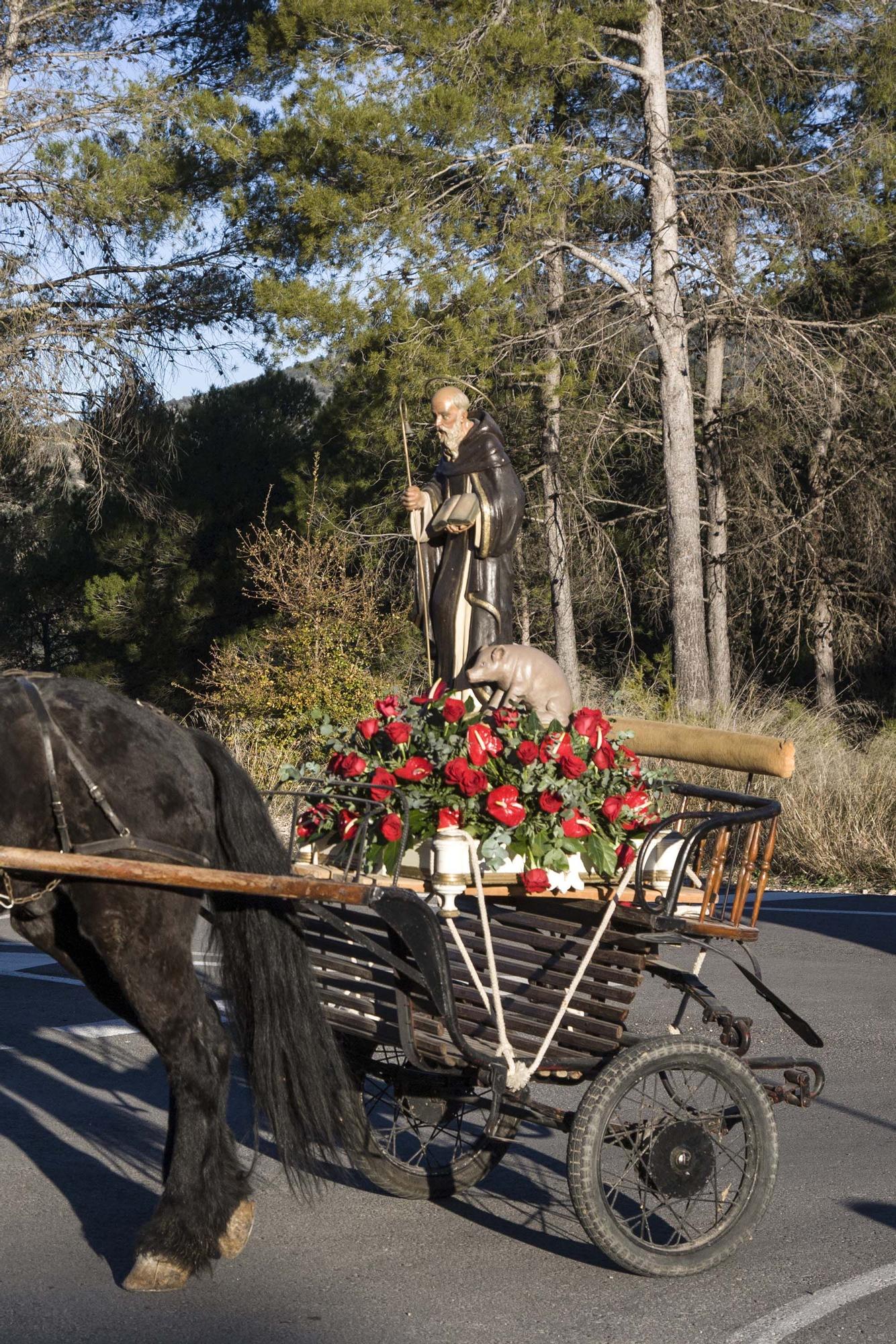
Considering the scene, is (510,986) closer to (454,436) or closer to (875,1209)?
(875,1209)

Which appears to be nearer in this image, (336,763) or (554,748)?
(554,748)

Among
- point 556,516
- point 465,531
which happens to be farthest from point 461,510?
point 556,516

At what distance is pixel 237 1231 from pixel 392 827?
1.24m

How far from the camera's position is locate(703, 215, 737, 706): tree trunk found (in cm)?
2208

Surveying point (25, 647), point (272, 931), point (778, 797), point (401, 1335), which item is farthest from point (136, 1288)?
point (25, 647)

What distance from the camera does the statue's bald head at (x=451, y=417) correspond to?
21.6ft

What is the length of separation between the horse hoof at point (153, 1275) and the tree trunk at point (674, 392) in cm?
1453

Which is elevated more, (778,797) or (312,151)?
(312,151)

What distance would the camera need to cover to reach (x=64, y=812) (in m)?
4.06

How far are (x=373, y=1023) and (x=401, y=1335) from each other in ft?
3.21

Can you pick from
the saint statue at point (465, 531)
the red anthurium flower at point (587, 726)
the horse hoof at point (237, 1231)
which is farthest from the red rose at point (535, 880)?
the saint statue at point (465, 531)

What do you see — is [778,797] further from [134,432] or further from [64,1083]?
[134,432]

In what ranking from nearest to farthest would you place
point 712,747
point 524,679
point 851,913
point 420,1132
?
point 712,747
point 420,1132
point 524,679
point 851,913

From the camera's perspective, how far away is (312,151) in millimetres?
17266
